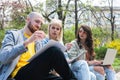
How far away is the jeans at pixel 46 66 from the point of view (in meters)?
3.32

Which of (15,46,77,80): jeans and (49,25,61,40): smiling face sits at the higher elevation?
(49,25,61,40): smiling face

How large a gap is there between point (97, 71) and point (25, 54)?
1.22 metres

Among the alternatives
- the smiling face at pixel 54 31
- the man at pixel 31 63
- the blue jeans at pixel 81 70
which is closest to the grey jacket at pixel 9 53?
the man at pixel 31 63

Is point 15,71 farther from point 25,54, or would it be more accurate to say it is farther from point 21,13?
point 21,13

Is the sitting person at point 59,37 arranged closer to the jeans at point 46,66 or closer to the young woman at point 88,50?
the young woman at point 88,50

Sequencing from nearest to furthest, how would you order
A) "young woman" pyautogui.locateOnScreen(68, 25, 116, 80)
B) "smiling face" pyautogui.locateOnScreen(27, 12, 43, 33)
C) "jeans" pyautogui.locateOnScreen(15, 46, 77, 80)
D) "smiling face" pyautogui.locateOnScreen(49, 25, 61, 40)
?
1. "jeans" pyautogui.locateOnScreen(15, 46, 77, 80)
2. "smiling face" pyautogui.locateOnScreen(27, 12, 43, 33)
3. "smiling face" pyautogui.locateOnScreen(49, 25, 61, 40)
4. "young woman" pyautogui.locateOnScreen(68, 25, 116, 80)

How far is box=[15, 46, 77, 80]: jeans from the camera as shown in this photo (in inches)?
131

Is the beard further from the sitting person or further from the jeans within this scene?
the jeans

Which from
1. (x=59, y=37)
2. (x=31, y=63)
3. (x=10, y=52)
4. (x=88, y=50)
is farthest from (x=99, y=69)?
(x=10, y=52)

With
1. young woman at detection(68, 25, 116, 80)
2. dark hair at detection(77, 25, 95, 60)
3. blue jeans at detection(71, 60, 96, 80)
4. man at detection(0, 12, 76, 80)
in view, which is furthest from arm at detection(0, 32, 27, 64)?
dark hair at detection(77, 25, 95, 60)

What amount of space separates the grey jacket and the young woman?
103 cm

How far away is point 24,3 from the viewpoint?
15.1 m

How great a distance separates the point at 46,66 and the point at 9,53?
366mm

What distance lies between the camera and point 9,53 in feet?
11.1
